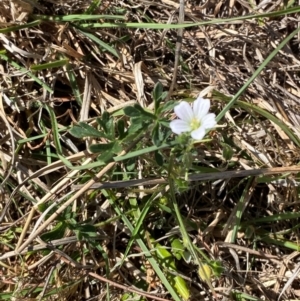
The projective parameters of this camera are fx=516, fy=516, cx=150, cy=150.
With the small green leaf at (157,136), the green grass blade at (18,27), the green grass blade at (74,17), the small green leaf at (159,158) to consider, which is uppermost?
the green grass blade at (74,17)

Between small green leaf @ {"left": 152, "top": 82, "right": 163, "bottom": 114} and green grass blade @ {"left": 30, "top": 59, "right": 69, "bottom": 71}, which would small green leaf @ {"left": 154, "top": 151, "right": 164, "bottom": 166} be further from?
green grass blade @ {"left": 30, "top": 59, "right": 69, "bottom": 71}

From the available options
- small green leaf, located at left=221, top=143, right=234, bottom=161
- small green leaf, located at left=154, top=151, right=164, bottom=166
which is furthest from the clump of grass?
small green leaf, located at left=154, top=151, right=164, bottom=166

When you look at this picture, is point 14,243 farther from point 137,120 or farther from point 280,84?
point 280,84

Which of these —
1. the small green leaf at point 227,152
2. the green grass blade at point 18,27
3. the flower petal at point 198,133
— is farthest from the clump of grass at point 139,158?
the flower petal at point 198,133

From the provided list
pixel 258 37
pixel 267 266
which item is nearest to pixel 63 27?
pixel 258 37

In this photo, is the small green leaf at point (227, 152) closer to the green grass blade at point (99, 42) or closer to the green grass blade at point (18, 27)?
the green grass blade at point (99, 42)

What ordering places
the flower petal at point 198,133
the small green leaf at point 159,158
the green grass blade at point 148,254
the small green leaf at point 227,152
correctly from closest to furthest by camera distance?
the flower petal at point 198,133, the small green leaf at point 159,158, the small green leaf at point 227,152, the green grass blade at point 148,254

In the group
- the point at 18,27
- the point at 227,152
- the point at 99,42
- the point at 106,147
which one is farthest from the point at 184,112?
the point at 18,27
